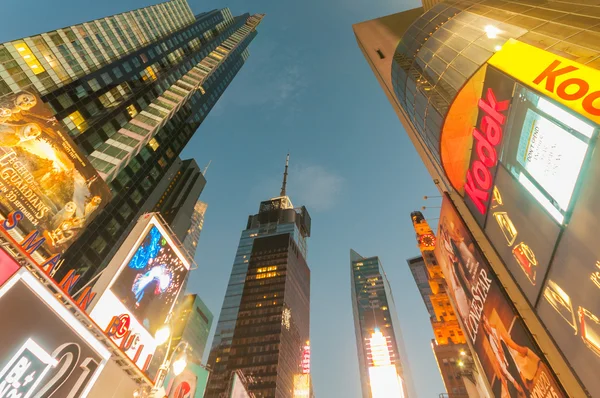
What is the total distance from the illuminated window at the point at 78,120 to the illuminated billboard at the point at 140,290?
5085cm

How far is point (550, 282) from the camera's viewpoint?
13500mm

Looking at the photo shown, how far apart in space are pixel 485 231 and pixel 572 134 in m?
9.67

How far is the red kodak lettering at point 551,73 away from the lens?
1233 cm

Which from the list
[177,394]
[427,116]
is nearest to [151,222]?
[177,394]

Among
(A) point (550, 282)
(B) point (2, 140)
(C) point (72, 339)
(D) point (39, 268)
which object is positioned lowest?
(C) point (72, 339)

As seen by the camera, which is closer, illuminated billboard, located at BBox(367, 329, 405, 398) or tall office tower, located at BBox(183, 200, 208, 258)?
illuminated billboard, located at BBox(367, 329, 405, 398)

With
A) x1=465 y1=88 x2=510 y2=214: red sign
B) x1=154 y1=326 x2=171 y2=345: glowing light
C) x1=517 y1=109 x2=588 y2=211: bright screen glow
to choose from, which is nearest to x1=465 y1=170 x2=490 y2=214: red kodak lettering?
x1=465 y1=88 x2=510 y2=214: red sign

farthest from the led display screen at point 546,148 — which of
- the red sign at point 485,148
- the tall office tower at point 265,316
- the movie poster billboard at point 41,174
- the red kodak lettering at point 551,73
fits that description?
the tall office tower at point 265,316

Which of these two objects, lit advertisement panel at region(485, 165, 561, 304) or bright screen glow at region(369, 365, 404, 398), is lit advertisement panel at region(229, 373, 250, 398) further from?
lit advertisement panel at region(485, 165, 561, 304)

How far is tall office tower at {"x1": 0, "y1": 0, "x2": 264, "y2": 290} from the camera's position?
165 ft

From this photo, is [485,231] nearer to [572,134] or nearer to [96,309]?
A: [572,134]

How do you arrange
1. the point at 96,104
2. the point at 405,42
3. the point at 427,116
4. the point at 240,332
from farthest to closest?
the point at 240,332
the point at 96,104
the point at 405,42
the point at 427,116

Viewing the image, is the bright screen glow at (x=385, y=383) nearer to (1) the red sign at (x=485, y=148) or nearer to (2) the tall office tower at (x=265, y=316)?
(1) the red sign at (x=485, y=148)

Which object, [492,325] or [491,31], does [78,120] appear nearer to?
[491,31]
